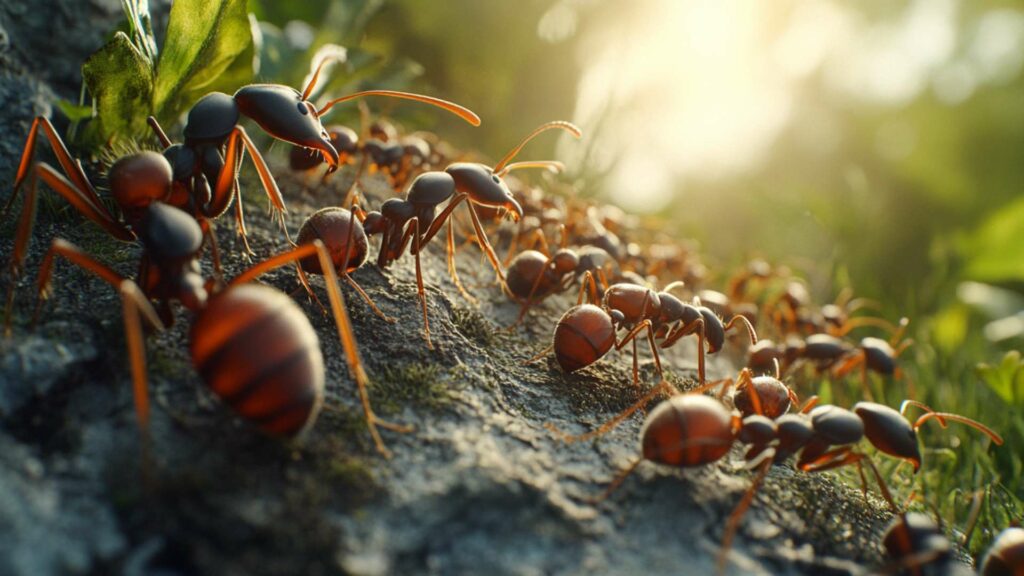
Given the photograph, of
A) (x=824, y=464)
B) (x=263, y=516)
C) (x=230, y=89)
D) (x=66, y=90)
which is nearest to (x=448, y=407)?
(x=263, y=516)

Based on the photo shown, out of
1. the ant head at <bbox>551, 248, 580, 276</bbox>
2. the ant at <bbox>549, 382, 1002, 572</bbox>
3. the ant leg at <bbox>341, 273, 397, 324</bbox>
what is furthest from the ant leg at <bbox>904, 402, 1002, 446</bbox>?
the ant leg at <bbox>341, 273, 397, 324</bbox>

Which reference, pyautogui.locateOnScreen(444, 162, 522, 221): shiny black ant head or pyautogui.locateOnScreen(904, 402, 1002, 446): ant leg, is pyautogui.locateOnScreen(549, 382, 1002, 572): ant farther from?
pyautogui.locateOnScreen(444, 162, 522, 221): shiny black ant head

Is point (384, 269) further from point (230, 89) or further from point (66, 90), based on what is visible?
point (66, 90)

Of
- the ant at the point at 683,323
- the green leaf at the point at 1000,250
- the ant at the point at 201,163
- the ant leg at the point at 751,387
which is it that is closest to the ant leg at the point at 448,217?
the ant at the point at 201,163

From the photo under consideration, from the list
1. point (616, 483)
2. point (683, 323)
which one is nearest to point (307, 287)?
point (616, 483)

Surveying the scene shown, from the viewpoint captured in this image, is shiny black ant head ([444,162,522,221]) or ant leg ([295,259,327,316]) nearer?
ant leg ([295,259,327,316])

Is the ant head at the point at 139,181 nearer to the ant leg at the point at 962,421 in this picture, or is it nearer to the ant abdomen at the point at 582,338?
the ant abdomen at the point at 582,338
